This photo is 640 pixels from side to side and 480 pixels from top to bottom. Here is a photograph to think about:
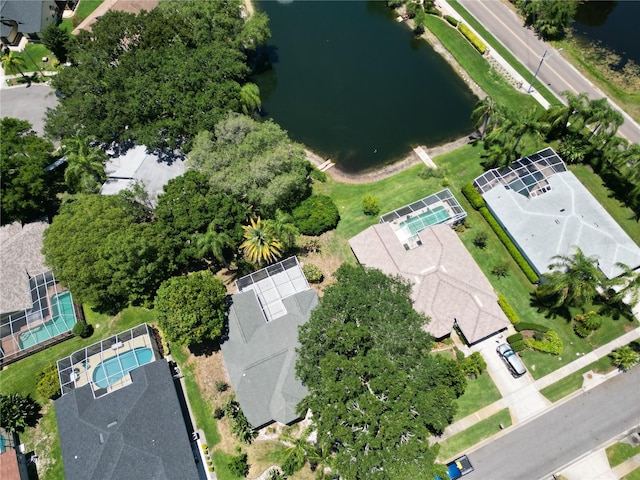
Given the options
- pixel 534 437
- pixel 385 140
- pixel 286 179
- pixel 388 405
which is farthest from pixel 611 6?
pixel 388 405

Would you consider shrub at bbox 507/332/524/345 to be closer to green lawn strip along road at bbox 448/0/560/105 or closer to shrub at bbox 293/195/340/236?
shrub at bbox 293/195/340/236

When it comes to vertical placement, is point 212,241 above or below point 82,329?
above

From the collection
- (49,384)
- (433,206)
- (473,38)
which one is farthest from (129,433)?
(473,38)

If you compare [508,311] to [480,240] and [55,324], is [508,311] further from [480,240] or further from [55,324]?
[55,324]

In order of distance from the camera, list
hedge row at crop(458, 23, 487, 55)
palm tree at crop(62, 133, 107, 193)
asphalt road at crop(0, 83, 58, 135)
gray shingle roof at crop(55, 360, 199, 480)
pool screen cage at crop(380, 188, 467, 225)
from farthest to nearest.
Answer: hedge row at crop(458, 23, 487, 55)
asphalt road at crop(0, 83, 58, 135)
pool screen cage at crop(380, 188, 467, 225)
palm tree at crop(62, 133, 107, 193)
gray shingle roof at crop(55, 360, 199, 480)

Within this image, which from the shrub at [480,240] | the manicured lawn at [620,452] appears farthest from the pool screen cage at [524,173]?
the manicured lawn at [620,452]

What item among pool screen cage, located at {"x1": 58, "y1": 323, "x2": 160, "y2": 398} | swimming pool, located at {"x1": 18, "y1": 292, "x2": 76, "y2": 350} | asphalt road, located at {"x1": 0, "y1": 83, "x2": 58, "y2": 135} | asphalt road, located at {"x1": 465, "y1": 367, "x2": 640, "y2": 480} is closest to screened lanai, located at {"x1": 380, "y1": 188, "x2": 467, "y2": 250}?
asphalt road, located at {"x1": 465, "y1": 367, "x2": 640, "y2": 480}

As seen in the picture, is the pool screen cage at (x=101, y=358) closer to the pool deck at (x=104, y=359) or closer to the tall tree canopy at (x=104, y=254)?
the pool deck at (x=104, y=359)
